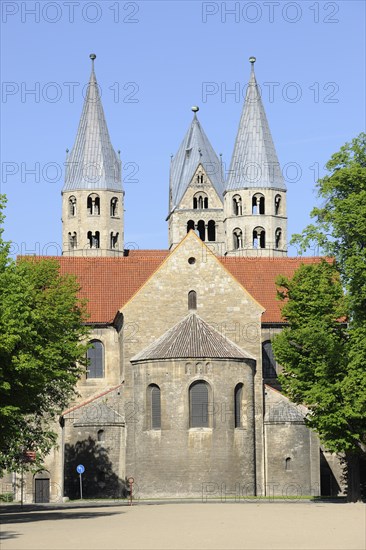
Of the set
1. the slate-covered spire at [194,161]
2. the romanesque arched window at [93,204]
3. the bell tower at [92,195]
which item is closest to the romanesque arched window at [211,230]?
the slate-covered spire at [194,161]

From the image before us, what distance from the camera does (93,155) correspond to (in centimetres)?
11969

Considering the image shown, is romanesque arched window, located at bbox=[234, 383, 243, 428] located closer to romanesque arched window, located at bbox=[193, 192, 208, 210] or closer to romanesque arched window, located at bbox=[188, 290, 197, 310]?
romanesque arched window, located at bbox=[188, 290, 197, 310]

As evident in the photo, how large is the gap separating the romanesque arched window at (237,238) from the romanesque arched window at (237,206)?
6.15ft

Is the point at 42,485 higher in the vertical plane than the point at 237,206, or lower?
lower

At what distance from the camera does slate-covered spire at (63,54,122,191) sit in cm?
11825

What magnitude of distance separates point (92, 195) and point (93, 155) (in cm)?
379

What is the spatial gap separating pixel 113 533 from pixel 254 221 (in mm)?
82578

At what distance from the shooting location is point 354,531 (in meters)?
37.0

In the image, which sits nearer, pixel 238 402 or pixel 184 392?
pixel 184 392

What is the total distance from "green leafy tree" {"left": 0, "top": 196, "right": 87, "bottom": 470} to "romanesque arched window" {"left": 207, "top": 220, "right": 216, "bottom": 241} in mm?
58841

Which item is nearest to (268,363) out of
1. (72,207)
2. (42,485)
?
(42,485)

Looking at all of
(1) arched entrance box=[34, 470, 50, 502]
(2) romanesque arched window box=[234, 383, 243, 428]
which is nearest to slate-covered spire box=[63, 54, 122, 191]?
(1) arched entrance box=[34, 470, 50, 502]

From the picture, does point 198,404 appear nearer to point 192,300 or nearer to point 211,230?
point 192,300

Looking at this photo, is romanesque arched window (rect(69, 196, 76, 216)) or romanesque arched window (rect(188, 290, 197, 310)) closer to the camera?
romanesque arched window (rect(188, 290, 197, 310))
